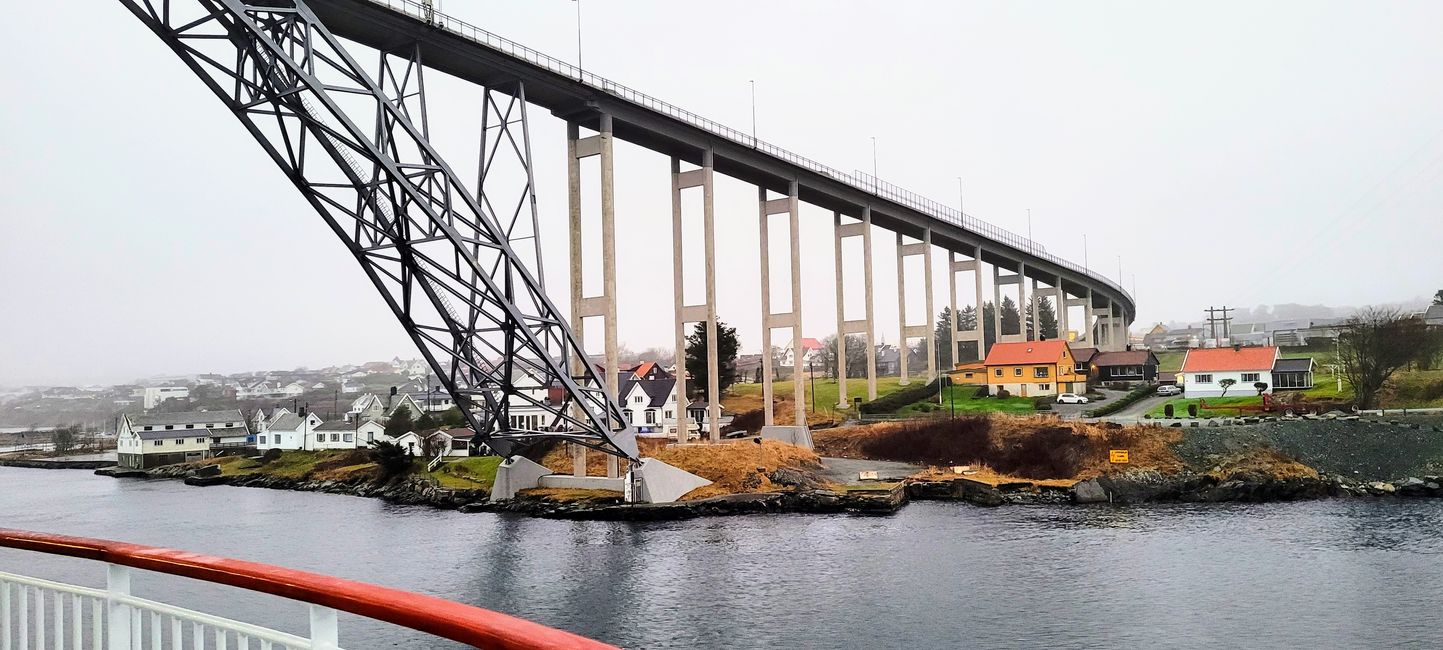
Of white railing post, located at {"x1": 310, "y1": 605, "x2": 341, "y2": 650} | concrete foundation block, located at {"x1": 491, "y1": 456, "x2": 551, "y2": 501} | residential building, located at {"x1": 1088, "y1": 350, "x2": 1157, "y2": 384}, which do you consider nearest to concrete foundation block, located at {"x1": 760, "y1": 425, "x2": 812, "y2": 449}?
concrete foundation block, located at {"x1": 491, "y1": 456, "x2": 551, "y2": 501}

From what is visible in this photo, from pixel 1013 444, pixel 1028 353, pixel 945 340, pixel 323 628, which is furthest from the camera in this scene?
pixel 945 340

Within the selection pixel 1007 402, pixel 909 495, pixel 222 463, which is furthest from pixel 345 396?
pixel 909 495

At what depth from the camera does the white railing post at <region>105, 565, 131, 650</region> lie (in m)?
3.47

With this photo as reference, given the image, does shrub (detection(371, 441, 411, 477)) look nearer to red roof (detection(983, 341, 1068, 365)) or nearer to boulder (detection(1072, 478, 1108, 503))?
boulder (detection(1072, 478, 1108, 503))

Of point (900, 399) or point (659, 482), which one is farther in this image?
point (900, 399)

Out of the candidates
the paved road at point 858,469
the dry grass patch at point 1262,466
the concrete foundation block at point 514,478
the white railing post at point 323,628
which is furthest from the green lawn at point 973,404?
the white railing post at point 323,628

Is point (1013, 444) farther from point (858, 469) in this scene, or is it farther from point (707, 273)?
point (707, 273)

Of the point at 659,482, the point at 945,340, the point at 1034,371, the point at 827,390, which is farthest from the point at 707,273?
the point at 945,340

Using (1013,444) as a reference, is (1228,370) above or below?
above

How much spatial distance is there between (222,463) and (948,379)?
168 ft

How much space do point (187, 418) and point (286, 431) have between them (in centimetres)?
1297

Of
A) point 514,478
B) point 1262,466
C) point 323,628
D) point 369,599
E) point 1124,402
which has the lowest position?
point 1262,466

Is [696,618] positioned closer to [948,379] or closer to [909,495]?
[909,495]

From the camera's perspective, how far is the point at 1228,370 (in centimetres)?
5441
